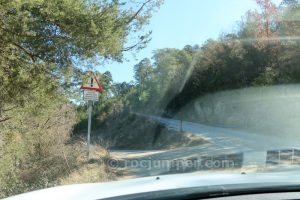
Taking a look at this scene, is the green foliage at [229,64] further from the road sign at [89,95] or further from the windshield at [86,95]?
the road sign at [89,95]

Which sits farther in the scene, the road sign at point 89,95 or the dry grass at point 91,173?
the road sign at point 89,95

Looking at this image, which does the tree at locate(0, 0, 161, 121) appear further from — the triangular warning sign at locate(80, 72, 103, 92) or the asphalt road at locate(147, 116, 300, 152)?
the asphalt road at locate(147, 116, 300, 152)

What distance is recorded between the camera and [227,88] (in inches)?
1837

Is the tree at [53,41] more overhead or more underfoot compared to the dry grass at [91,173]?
more overhead

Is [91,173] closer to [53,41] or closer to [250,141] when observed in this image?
[53,41]

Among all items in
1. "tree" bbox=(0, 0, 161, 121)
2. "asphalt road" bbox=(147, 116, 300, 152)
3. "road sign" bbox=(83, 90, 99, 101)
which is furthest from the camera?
"asphalt road" bbox=(147, 116, 300, 152)

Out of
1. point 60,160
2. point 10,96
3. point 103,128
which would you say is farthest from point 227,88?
point 10,96

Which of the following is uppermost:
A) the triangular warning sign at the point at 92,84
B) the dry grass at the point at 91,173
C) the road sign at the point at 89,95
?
the triangular warning sign at the point at 92,84

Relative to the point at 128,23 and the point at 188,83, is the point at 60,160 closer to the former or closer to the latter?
the point at 128,23

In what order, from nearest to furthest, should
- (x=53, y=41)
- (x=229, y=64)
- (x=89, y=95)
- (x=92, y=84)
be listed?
(x=53, y=41) → (x=92, y=84) → (x=89, y=95) → (x=229, y=64)

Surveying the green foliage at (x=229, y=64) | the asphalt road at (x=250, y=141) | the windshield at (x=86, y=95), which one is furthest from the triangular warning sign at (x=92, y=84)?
the green foliage at (x=229, y=64)

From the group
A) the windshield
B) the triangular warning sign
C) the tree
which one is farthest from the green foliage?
the tree

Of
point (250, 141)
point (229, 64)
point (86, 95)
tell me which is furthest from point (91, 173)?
point (229, 64)

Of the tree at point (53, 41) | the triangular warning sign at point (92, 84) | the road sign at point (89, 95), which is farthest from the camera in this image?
the road sign at point (89, 95)
